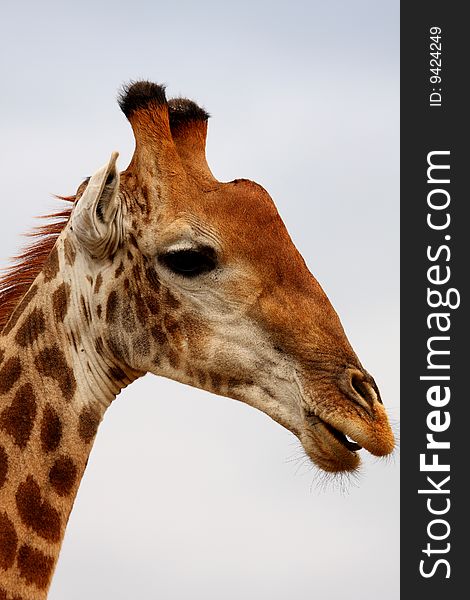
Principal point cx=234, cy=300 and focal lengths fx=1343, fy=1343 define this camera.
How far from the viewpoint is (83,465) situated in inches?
399

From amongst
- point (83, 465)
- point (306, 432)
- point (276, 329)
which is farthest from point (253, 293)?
point (83, 465)

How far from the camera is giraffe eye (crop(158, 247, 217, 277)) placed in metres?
10.2

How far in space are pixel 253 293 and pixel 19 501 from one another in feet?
7.58

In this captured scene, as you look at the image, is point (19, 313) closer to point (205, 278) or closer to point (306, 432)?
point (205, 278)

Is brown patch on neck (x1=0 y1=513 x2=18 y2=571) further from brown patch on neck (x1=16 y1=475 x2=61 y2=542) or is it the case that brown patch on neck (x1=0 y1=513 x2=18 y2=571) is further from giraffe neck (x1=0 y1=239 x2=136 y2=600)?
brown patch on neck (x1=16 y1=475 x2=61 y2=542)

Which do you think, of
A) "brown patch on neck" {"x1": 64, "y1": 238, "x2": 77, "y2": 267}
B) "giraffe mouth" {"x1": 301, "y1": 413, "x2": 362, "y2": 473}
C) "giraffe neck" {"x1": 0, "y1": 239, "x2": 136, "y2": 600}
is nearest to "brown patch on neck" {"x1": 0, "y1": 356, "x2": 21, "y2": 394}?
"giraffe neck" {"x1": 0, "y1": 239, "x2": 136, "y2": 600}

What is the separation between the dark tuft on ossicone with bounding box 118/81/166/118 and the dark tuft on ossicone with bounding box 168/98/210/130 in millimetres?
304

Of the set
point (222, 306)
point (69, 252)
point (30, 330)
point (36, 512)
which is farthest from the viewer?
point (69, 252)

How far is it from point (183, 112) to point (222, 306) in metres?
2.13

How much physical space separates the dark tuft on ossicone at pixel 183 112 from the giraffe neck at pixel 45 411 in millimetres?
1564

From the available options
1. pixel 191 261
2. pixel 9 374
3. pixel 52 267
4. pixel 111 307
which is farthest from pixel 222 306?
pixel 9 374

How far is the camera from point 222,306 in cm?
1013

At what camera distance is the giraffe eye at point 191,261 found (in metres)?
10.2

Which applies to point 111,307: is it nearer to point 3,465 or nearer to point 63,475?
point 63,475
